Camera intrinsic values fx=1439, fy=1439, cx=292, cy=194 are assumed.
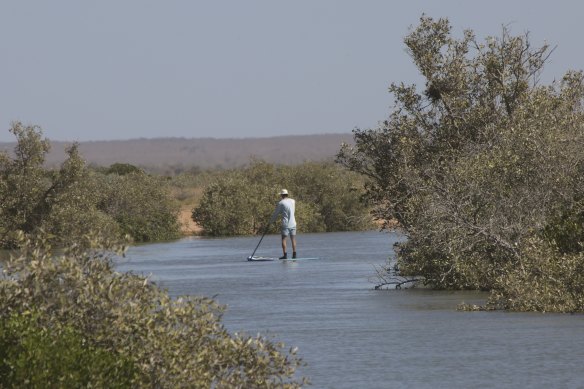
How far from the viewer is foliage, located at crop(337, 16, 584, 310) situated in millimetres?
20875

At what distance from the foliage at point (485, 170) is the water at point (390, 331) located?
2.05ft

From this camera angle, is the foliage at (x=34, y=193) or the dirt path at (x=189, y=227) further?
the dirt path at (x=189, y=227)

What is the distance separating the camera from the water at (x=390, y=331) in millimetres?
13789

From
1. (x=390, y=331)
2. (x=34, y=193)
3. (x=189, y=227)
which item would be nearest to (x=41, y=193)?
(x=34, y=193)

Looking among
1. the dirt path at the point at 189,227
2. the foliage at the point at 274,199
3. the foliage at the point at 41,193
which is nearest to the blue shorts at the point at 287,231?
the foliage at the point at 41,193

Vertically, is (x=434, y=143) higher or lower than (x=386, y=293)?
higher

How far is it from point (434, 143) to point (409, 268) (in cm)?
443

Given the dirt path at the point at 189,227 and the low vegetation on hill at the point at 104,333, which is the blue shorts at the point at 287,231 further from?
the dirt path at the point at 189,227

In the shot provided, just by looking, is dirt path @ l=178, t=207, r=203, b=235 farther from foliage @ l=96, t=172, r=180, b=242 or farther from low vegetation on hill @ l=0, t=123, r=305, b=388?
low vegetation on hill @ l=0, t=123, r=305, b=388

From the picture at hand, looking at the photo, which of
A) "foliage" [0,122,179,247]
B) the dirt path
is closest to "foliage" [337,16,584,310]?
"foliage" [0,122,179,247]

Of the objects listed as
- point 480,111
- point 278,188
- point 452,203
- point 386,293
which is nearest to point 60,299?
point 452,203

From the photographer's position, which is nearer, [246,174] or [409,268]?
[409,268]

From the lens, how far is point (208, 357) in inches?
413

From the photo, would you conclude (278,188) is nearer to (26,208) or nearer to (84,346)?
(26,208)
